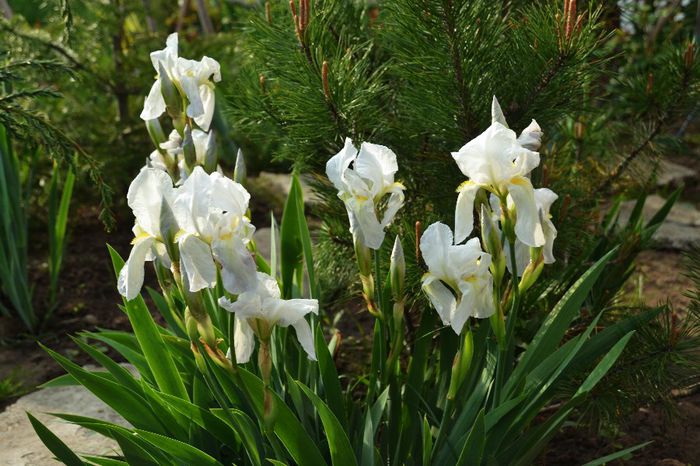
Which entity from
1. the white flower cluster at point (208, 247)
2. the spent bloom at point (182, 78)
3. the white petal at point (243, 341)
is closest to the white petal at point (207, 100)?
the spent bloom at point (182, 78)

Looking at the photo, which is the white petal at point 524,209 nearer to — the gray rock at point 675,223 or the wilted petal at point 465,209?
the wilted petal at point 465,209

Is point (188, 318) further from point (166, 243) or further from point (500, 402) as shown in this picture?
point (500, 402)

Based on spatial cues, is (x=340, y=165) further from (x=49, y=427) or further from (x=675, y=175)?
(x=675, y=175)

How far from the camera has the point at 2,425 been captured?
2.34 m

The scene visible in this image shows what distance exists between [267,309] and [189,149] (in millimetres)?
509

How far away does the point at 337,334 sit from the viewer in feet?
6.87

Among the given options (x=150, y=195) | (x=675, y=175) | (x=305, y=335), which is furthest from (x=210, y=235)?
(x=675, y=175)

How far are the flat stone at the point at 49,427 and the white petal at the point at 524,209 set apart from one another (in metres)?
1.15

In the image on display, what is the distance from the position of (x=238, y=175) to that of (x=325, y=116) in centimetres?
34

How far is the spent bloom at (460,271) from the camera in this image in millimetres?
1429

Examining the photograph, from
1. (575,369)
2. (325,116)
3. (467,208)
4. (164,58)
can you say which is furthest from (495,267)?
(164,58)

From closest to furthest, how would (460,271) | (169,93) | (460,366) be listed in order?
(460,271) → (460,366) → (169,93)

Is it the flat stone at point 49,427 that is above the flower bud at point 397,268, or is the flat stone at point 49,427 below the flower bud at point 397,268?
below

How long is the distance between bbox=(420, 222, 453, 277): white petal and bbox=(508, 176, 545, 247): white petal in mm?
122
